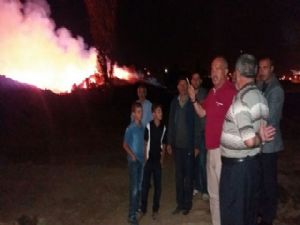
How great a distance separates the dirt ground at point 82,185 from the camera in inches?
323

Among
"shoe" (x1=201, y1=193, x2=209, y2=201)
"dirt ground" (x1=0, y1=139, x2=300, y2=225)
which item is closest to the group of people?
"shoe" (x1=201, y1=193, x2=209, y2=201)

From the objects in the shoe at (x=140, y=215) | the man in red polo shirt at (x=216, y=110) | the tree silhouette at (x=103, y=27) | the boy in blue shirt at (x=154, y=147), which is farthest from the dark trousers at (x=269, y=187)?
the tree silhouette at (x=103, y=27)

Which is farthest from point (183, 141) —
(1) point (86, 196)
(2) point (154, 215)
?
(1) point (86, 196)

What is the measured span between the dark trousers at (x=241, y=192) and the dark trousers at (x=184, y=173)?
251 centimetres

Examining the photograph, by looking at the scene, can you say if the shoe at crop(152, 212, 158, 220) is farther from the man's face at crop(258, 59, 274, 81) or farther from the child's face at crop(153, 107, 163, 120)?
the man's face at crop(258, 59, 274, 81)

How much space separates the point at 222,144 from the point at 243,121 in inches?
17.2

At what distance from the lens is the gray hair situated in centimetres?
504

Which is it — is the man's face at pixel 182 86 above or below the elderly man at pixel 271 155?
above

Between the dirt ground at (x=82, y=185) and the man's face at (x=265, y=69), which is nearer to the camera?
the man's face at (x=265, y=69)

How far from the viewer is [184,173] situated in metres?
7.67

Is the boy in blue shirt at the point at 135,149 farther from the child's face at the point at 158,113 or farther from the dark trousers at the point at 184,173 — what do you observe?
the dark trousers at the point at 184,173

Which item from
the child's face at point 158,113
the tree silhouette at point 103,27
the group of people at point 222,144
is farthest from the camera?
the tree silhouette at point 103,27

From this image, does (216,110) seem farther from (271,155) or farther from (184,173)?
(184,173)

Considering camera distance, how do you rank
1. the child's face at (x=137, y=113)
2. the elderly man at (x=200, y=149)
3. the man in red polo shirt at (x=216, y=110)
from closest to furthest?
the man in red polo shirt at (x=216, y=110)
the child's face at (x=137, y=113)
the elderly man at (x=200, y=149)
